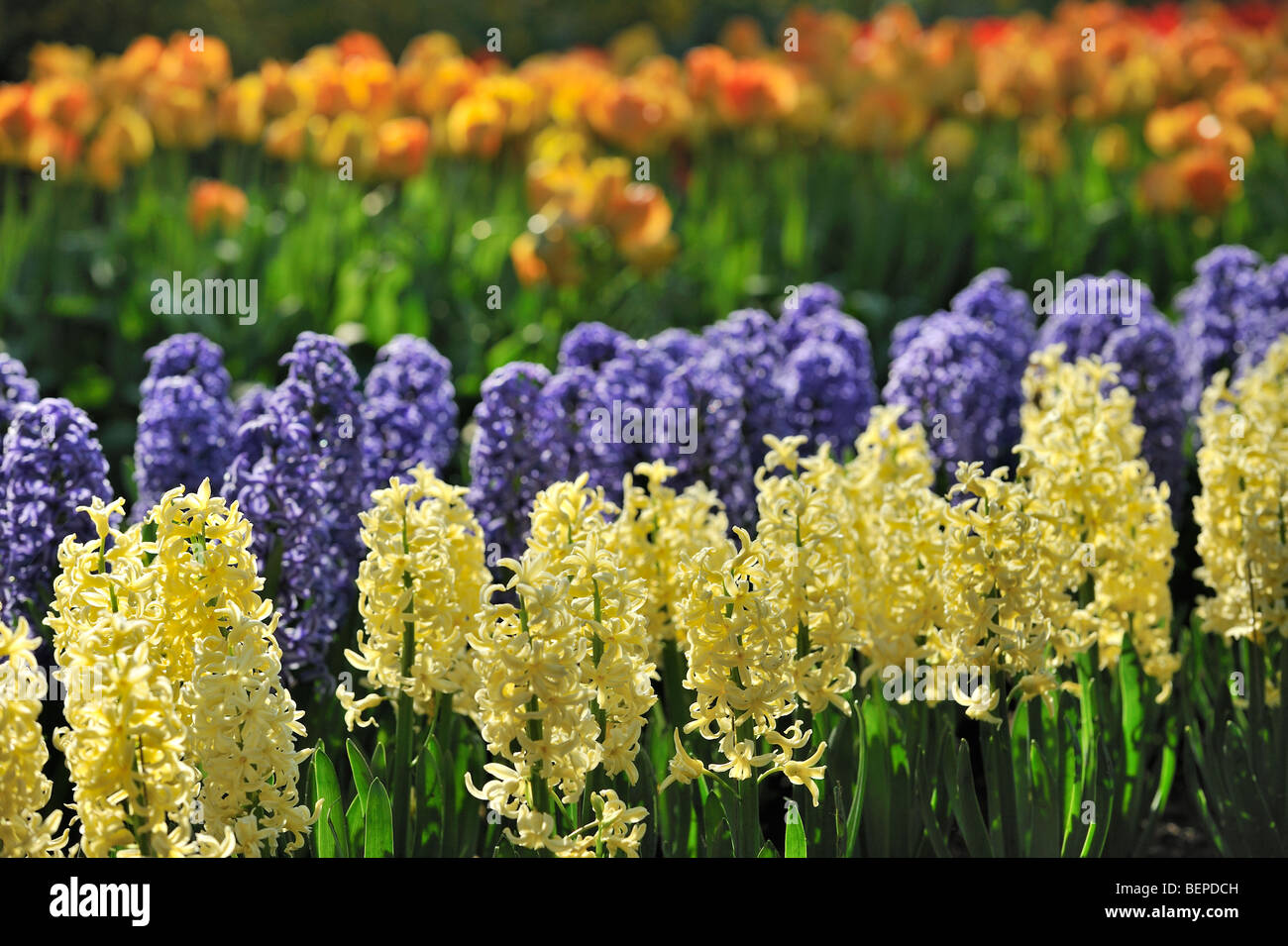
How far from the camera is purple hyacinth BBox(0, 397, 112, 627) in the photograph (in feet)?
9.89

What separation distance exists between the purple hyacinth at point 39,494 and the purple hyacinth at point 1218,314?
3.51 m

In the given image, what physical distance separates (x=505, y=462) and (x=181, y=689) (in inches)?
52.9

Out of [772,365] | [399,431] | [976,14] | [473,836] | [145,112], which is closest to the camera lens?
[473,836]

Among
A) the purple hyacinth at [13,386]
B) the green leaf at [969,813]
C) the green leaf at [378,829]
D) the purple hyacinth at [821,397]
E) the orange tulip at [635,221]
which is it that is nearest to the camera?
the green leaf at [378,829]

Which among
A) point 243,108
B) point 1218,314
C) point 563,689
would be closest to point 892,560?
point 563,689

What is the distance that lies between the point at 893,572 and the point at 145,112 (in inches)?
225

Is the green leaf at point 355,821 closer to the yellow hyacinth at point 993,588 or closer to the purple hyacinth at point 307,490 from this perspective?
the purple hyacinth at point 307,490

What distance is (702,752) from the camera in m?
2.76

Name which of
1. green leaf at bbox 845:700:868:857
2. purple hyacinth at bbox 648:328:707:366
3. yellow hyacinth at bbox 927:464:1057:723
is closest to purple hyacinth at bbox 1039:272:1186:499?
purple hyacinth at bbox 648:328:707:366

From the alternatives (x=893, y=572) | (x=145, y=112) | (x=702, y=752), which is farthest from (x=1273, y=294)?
(x=145, y=112)

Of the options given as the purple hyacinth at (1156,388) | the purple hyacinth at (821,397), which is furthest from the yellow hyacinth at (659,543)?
the purple hyacinth at (1156,388)

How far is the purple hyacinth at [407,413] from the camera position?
12.1 feet

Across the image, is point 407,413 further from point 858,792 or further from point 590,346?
point 858,792
